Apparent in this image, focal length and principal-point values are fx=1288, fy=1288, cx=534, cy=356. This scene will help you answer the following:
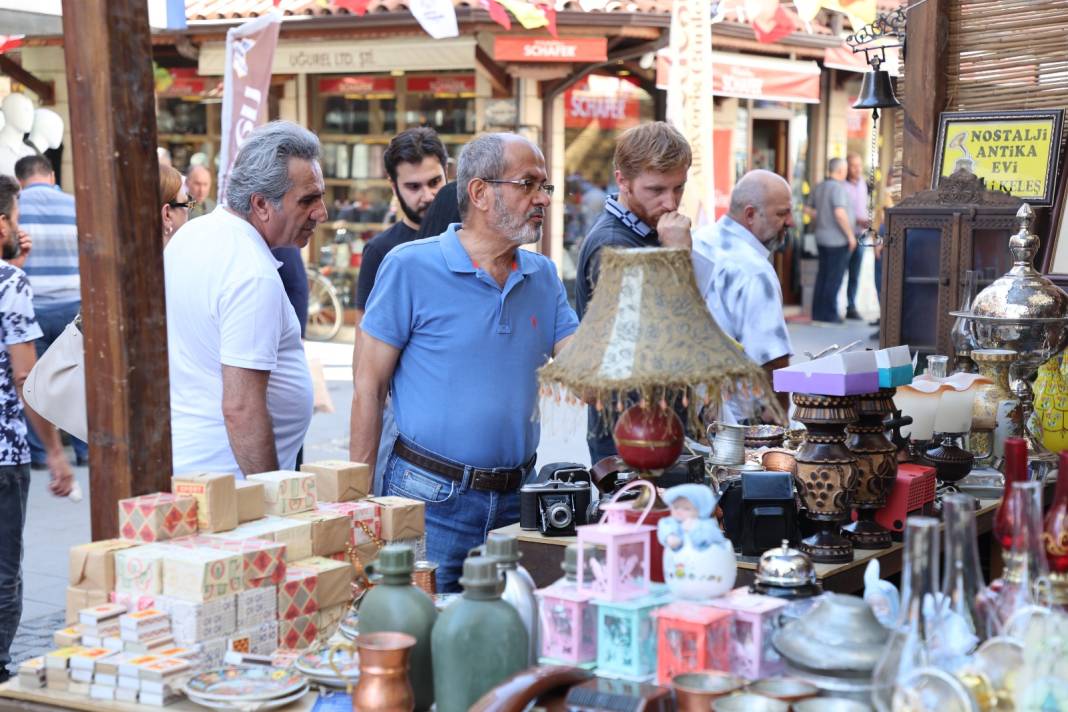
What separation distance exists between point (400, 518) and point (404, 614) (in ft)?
2.15

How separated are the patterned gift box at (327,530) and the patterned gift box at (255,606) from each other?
190 mm

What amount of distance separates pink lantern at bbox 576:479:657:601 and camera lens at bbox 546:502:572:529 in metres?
0.83

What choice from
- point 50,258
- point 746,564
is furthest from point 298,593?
point 50,258

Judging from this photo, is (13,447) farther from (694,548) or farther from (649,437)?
(694,548)

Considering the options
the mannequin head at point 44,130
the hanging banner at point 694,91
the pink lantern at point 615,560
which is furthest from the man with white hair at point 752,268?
the mannequin head at point 44,130

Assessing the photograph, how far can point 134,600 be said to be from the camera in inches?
89.1

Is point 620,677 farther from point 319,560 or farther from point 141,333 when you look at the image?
point 141,333

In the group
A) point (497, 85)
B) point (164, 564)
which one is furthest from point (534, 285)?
point (497, 85)

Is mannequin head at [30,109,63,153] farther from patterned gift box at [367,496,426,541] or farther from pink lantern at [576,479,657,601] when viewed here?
pink lantern at [576,479,657,601]

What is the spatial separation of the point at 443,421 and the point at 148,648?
1229 millimetres

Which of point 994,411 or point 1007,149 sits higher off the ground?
point 1007,149

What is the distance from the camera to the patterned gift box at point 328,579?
2.42 m

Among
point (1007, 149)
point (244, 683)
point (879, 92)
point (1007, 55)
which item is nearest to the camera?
point (244, 683)

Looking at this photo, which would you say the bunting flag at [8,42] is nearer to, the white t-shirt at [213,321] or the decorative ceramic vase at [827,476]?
the white t-shirt at [213,321]
